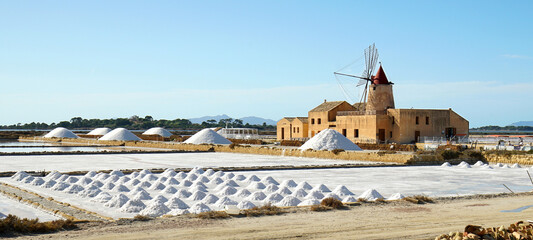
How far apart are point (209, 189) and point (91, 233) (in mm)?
5334

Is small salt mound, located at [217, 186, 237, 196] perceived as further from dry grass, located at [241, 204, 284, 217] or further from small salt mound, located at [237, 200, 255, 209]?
dry grass, located at [241, 204, 284, 217]

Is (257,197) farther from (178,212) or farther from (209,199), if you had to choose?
(178,212)

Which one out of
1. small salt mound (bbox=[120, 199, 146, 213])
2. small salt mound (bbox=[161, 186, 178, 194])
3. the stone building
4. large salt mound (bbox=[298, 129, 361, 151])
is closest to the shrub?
small salt mound (bbox=[120, 199, 146, 213])

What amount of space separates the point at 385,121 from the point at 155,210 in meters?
28.9

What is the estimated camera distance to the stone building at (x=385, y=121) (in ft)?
115

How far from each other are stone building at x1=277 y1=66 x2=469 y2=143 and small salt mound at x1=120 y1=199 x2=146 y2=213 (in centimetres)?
2767

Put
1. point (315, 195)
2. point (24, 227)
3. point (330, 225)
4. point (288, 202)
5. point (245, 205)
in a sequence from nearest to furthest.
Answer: point (24, 227) → point (330, 225) → point (245, 205) → point (288, 202) → point (315, 195)

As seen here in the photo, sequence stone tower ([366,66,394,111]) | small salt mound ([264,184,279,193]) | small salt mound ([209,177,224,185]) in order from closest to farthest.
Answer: small salt mound ([264,184,279,193]), small salt mound ([209,177,224,185]), stone tower ([366,66,394,111])

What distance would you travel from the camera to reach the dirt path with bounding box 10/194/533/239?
6852mm

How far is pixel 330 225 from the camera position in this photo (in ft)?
24.7

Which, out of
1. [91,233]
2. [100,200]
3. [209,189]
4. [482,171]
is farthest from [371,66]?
[91,233]

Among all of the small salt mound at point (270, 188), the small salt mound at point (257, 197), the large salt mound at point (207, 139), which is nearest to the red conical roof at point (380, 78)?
the large salt mound at point (207, 139)

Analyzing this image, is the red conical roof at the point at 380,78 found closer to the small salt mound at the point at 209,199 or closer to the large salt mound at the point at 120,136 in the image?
the large salt mound at the point at 120,136

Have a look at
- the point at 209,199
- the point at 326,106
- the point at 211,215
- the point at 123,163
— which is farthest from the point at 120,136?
the point at 211,215
